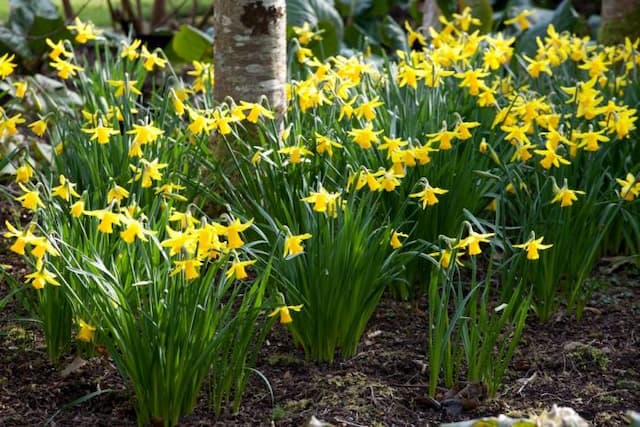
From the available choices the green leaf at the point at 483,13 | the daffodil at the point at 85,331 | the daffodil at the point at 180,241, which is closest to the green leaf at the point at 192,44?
the green leaf at the point at 483,13

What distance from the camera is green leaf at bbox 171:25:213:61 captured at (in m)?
5.03

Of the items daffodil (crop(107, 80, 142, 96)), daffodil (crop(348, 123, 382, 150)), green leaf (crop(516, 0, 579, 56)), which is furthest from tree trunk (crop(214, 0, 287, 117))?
green leaf (crop(516, 0, 579, 56))

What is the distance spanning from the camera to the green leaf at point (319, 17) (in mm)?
5246

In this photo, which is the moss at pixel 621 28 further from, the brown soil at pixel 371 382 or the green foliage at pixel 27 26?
the green foliage at pixel 27 26

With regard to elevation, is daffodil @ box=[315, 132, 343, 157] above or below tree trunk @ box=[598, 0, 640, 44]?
below

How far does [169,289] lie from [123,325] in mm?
134

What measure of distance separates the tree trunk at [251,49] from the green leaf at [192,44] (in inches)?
58.1

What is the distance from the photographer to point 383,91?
3668 mm

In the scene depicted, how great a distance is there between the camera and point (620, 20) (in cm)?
478

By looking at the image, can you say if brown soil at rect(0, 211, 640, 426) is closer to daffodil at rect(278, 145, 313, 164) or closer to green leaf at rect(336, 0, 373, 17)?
daffodil at rect(278, 145, 313, 164)

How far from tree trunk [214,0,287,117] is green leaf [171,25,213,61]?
1.48 m

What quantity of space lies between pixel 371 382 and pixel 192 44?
2.95 metres

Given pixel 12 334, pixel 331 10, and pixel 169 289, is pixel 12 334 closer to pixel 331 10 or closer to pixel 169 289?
pixel 169 289

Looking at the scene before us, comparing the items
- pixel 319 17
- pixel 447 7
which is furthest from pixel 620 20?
pixel 447 7
